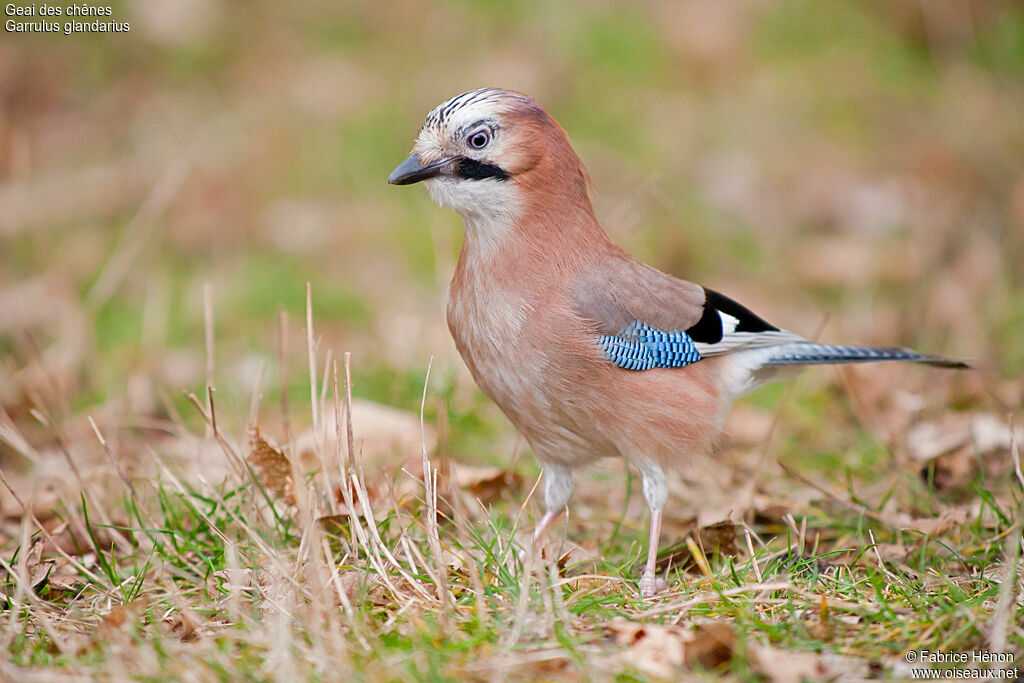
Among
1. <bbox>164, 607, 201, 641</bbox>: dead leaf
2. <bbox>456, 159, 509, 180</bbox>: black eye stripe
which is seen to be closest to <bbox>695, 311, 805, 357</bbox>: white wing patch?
<bbox>456, 159, 509, 180</bbox>: black eye stripe

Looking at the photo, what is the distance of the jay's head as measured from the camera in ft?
11.5

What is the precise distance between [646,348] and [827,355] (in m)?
0.83

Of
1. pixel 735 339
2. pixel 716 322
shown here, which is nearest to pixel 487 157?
pixel 716 322

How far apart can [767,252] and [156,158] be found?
4.35 m

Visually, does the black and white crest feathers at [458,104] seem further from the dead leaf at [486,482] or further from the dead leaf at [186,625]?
the dead leaf at [186,625]

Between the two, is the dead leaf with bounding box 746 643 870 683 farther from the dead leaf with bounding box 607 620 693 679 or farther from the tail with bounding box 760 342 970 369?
the tail with bounding box 760 342 970 369

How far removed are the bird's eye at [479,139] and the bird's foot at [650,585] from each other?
145cm

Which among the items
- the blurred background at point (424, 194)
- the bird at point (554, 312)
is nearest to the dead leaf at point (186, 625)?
the bird at point (554, 312)

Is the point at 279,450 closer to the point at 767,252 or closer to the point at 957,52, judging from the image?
the point at 767,252

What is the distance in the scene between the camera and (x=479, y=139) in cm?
352

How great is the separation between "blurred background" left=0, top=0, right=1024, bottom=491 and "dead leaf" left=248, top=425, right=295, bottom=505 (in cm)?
77

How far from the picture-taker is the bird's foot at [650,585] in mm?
3198

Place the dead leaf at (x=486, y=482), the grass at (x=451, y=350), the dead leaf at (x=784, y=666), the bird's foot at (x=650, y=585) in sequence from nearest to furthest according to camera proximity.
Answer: the dead leaf at (x=784, y=666) → the grass at (x=451, y=350) → the bird's foot at (x=650, y=585) → the dead leaf at (x=486, y=482)

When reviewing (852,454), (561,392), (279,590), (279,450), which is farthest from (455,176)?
(852,454)
